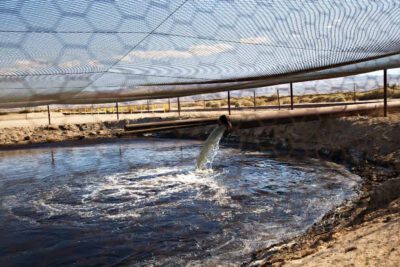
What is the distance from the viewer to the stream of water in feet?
18.1

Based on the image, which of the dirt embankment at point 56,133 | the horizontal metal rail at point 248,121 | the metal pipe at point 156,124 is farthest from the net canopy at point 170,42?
the dirt embankment at point 56,133

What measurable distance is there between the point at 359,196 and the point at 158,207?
138 inches

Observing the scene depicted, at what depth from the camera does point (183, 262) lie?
5109 millimetres

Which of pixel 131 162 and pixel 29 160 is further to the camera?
pixel 29 160

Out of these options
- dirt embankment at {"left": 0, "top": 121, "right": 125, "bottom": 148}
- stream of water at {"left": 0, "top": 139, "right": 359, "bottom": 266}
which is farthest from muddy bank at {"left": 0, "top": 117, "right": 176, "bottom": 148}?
stream of water at {"left": 0, "top": 139, "right": 359, "bottom": 266}

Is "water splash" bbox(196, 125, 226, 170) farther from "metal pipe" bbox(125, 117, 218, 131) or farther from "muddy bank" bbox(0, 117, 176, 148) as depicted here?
"muddy bank" bbox(0, 117, 176, 148)

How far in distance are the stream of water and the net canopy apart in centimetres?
195

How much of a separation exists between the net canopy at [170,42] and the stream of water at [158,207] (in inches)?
76.8

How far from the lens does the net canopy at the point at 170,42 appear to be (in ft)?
11.7

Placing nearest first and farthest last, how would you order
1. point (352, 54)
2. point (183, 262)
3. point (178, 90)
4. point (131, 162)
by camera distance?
1. point (183, 262)
2. point (352, 54)
3. point (178, 90)
4. point (131, 162)

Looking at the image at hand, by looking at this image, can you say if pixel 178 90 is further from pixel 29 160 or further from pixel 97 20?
pixel 29 160

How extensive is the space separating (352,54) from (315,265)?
2.94 metres

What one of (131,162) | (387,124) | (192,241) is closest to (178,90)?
(192,241)

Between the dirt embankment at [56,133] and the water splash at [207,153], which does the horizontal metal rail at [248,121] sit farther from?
the dirt embankment at [56,133]
